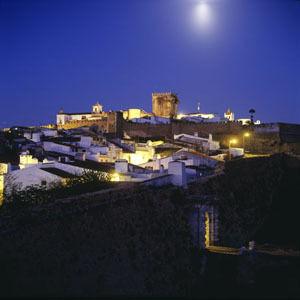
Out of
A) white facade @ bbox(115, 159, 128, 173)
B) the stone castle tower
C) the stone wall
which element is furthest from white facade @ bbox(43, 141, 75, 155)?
the stone castle tower

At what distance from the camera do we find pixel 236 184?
9844 millimetres


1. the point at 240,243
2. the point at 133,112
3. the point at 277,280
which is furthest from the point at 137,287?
the point at 133,112

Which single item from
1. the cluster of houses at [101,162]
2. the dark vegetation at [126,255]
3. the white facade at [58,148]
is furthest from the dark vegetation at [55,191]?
the white facade at [58,148]

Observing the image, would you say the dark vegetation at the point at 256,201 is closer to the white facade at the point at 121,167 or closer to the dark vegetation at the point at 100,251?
the dark vegetation at the point at 100,251

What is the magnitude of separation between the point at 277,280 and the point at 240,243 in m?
2.88

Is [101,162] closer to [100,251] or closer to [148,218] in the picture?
[148,218]

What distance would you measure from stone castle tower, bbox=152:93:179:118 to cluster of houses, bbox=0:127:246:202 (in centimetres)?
1204

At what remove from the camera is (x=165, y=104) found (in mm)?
32188

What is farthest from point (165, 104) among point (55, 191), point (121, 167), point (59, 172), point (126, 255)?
point (126, 255)

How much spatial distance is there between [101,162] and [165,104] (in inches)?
779

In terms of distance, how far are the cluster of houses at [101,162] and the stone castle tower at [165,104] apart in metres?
12.0

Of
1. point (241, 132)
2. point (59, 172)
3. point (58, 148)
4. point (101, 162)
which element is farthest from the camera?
point (241, 132)

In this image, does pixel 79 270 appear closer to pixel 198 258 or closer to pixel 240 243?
pixel 198 258

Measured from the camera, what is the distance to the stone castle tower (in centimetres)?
3205
